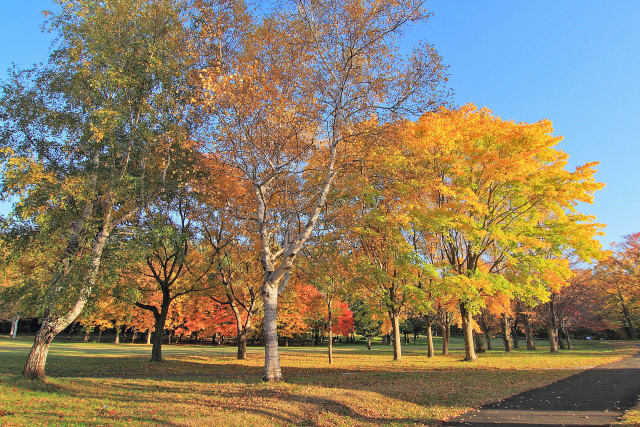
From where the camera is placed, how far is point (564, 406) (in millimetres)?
9867

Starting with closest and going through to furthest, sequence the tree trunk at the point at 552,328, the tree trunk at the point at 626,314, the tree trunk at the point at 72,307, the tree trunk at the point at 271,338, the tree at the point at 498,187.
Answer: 1. the tree trunk at the point at 271,338
2. the tree trunk at the point at 72,307
3. the tree at the point at 498,187
4. the tree trunk at the point at 552,328
5. the tree trunk at the point at 626,314

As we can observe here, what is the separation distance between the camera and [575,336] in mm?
73438

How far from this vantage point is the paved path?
8.40 meters

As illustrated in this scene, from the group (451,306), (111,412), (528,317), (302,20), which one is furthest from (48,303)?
(528,317)

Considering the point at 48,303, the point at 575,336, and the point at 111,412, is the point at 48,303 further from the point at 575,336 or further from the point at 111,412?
the point at 575,336

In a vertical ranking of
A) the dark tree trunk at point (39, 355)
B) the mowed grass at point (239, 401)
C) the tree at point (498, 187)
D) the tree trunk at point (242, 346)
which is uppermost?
the tree at point (498, 187)

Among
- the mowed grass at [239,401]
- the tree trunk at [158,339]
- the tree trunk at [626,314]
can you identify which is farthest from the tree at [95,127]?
the tree trunk at [626,314]

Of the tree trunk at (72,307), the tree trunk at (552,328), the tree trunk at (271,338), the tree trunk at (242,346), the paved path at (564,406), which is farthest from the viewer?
the tree trunk at (552,328)

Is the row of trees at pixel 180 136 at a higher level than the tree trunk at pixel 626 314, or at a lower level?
higher

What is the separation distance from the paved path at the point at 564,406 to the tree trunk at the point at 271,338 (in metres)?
6.37

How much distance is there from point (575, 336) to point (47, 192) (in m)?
91.2

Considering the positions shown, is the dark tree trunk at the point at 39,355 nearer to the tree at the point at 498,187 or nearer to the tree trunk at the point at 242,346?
the tree trunk at the point at 242,346

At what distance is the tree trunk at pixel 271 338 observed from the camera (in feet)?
41.6

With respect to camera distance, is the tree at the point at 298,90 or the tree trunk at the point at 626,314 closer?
the tree at the point at 298,90
